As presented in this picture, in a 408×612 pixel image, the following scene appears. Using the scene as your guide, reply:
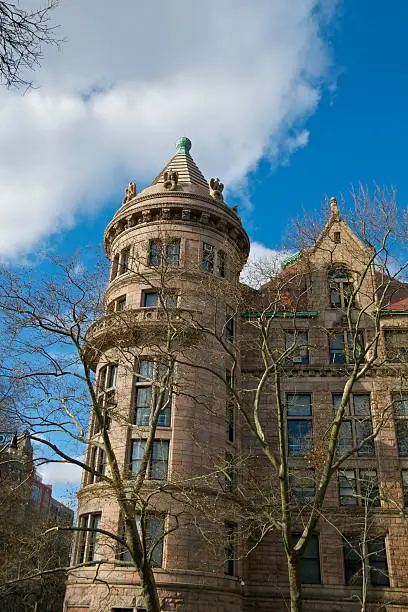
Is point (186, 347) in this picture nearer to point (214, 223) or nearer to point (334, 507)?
point (214, 223)

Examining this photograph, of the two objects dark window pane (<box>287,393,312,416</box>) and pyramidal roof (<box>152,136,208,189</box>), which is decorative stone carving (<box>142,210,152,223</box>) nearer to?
pyramidal roof (<box>152,136,208,189</box>)

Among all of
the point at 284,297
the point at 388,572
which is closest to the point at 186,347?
the point at 284,297

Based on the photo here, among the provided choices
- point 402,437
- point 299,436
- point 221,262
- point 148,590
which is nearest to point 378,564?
point 402,437

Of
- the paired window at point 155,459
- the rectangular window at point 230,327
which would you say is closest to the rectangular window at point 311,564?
the paired window at point 155,459

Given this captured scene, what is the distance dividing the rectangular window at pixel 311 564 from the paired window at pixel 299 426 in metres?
Result: 4.26

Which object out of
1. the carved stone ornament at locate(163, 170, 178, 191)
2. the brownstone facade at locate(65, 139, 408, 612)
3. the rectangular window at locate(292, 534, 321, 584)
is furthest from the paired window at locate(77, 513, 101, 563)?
the carved stone ornament at locate(163, 170, 178, 191)

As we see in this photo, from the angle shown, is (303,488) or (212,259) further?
(212,259)

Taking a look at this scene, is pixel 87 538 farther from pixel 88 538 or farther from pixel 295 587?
pixel 295 587

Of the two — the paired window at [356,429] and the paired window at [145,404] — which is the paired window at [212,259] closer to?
the paired window at [145,404]

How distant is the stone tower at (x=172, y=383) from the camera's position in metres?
22.0

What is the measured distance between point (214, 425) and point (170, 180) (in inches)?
549

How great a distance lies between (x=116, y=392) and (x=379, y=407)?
45.5ft

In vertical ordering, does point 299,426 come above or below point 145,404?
above

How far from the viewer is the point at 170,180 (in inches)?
1247
